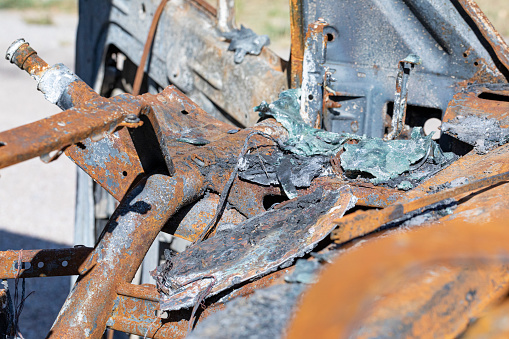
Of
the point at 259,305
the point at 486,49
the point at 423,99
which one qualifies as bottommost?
the point at 259,305

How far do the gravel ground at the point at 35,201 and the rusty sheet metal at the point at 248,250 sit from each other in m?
4.03

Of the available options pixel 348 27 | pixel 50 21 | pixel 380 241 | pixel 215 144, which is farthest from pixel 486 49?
pixel 50 21

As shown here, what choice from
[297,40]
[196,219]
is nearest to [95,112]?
[196,219]

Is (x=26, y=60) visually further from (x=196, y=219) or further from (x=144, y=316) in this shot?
(x=144, y=316)

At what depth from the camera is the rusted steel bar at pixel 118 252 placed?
2.01 metres

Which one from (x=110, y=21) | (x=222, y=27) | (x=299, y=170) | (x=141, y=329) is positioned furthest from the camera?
(x=110, y=21)

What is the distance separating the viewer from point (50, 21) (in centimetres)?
1340

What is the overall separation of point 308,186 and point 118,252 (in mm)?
804

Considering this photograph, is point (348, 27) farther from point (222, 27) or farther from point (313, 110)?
point (222, 27)

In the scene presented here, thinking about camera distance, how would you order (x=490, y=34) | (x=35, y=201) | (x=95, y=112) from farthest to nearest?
(x=35, y=201)
(x=490, y=34)
(x=95, y=112)

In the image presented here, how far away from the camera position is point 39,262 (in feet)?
7.30

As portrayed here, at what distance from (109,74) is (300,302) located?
4407 mm

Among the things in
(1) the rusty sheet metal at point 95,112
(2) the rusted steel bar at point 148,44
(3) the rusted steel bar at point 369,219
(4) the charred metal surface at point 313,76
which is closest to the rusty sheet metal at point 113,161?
(1) the rusty sheet metal at point 95,112

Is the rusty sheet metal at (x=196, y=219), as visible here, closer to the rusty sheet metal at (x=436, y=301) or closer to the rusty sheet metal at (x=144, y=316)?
the rusty sheet metal at (x=144, y=316)
